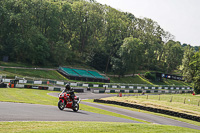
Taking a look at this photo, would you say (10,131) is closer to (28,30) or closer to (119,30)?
(28,30)

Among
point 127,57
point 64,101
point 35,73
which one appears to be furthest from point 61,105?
point 127,57

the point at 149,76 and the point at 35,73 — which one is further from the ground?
the point at 149,76

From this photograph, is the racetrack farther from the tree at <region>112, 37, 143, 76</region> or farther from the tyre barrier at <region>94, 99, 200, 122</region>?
the tree at <region>112, 37, 143, 76</region>

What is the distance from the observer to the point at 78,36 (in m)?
103

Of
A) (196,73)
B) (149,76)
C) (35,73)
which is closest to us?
(35,73)

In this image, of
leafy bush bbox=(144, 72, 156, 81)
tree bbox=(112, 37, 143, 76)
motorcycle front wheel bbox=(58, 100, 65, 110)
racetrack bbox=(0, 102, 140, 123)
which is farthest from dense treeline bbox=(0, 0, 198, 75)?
racetrack bbox=(0, 102, 140, 123)

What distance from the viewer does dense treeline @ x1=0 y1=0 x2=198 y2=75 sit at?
7031 cm

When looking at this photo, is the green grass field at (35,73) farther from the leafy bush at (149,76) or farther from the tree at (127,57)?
the leafy bush at (149,76)

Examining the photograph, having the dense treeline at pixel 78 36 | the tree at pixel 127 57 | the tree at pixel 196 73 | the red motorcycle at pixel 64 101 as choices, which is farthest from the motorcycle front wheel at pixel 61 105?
the tree at pixel 127 57

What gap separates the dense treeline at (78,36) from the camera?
231ft

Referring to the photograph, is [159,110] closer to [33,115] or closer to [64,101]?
[64,101]

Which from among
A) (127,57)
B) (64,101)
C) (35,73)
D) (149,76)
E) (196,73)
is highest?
(127,57)

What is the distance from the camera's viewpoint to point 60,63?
79.9 metres

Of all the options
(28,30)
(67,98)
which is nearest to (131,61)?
(28,30)
